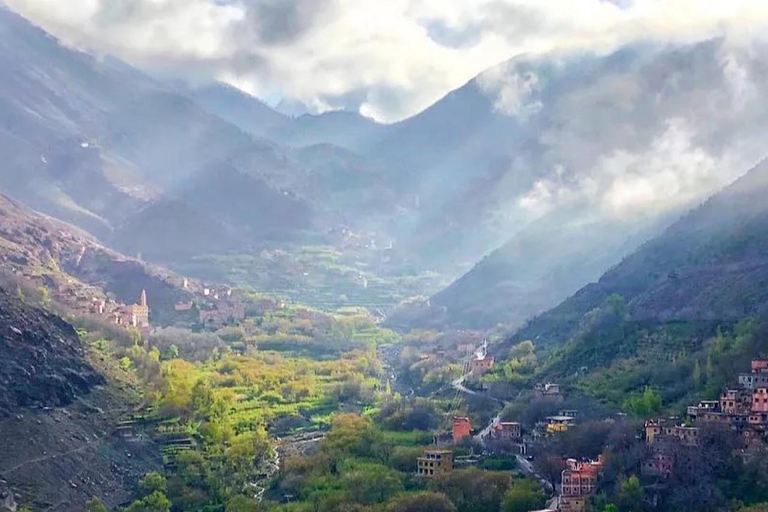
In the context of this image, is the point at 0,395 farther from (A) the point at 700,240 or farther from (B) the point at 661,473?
(A) the point at 700,240

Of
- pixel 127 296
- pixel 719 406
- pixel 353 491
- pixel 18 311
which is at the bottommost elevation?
pixel 353 491

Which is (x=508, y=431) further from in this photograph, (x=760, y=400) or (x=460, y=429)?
(x=760, y=400)

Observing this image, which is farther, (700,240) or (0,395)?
(700,240)

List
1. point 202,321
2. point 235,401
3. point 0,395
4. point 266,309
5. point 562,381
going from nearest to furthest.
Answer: point 0,395 → point 562,381 → point 235,401 → point 202,321 → point 266,309

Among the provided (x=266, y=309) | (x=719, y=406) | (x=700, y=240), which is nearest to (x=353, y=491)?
(x=719, y=406)

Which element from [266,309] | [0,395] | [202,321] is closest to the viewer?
[0,395]

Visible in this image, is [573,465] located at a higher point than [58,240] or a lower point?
lower

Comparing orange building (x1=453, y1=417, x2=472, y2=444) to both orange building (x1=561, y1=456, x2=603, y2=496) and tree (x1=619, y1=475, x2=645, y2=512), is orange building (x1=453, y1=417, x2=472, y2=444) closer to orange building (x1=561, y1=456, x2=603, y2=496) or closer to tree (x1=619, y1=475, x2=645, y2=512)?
orange building (x1=561, y1=456, x2=603, y2=496)
